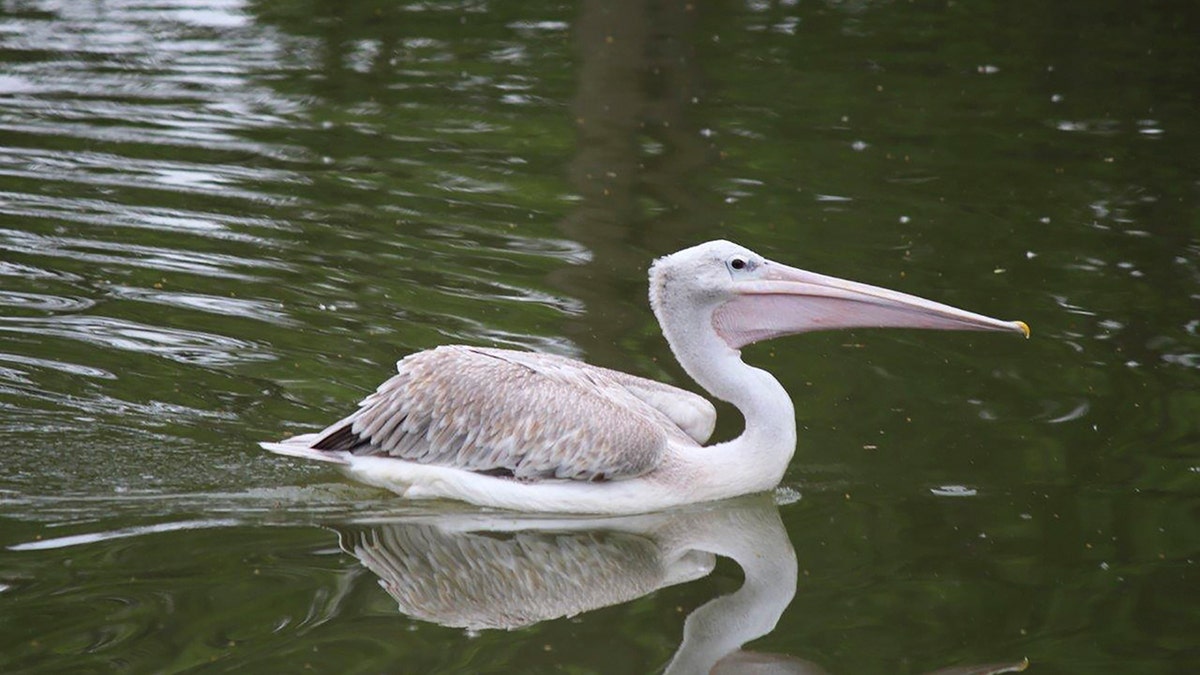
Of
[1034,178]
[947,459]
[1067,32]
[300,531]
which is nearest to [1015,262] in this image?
[1034,178]

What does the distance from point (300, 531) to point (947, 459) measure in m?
2.24

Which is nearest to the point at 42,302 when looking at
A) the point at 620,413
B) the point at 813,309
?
the point at 620,413

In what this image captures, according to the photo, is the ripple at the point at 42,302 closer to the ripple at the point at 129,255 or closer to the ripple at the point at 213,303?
the ripple at the point at 213,303

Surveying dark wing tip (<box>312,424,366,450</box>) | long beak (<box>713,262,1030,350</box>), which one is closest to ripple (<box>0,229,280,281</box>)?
dark wing tip (<box>312,424,366,450</box>)

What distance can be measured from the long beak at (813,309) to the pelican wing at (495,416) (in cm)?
44

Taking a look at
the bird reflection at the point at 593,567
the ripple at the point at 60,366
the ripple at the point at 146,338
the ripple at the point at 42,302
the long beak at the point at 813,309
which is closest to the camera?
the bird reflection at the point at 593,567

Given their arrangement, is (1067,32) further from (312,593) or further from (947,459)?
(312,593)

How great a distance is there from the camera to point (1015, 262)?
7.75 metres

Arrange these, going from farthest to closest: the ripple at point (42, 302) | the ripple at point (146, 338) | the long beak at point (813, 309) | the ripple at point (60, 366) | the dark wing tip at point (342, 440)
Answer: the ripple at point (42, 302), the ripple at point (146, 338), the ripple at point (60, 366), the dark wing tip at point (342, 440), the long beak at point (813, 309)

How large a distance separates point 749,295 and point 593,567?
1.08m

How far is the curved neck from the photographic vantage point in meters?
5.50

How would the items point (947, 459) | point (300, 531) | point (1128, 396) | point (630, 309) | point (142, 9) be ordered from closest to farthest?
point (300, 531), point (947, 459), point (1128, 396), point (630, 309), point (142, 9)

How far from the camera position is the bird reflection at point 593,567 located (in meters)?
Result: 4.73

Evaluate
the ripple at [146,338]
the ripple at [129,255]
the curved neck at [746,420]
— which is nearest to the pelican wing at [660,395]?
the curved neck at [746,420]
